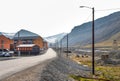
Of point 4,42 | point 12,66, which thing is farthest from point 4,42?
point 12,66

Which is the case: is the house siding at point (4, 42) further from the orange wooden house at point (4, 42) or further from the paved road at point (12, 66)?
the paved road at point (12, 66)

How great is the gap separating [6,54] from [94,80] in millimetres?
42651

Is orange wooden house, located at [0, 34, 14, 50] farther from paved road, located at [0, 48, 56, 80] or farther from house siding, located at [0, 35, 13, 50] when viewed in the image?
paved road, located at [0, 48, 56, 80]

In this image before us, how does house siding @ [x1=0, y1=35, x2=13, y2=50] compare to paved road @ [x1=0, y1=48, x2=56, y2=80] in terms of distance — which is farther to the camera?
house siding @ [x1=0, y1=35, x2=13, y2=50]

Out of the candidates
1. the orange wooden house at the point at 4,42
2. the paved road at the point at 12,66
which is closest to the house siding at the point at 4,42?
the orange wooden house at the point at 4,42

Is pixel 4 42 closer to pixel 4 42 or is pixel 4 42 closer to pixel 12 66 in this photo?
pixel 4 42

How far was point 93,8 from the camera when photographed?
4203 cm

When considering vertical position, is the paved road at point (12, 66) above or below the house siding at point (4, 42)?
below

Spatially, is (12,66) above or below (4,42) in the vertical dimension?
below

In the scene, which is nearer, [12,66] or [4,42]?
[12,66]

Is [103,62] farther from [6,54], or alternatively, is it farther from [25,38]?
[25,38]

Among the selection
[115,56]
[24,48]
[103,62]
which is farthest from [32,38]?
[103,62]

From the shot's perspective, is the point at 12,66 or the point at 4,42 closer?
the point at 12,66

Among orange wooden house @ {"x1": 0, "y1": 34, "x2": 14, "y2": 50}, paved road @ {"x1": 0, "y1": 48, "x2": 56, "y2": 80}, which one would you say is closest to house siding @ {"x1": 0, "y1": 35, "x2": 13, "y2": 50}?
orange wooden house @ {"x1": 0, "y1": 34, "x2": 14, "y2": 50}
